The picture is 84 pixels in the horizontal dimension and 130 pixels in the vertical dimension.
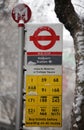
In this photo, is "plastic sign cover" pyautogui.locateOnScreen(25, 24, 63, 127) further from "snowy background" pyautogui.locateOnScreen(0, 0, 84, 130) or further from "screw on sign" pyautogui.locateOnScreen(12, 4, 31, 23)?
"snowy background" pyautogui.locateOnScreen(0, 0, 84, 130)

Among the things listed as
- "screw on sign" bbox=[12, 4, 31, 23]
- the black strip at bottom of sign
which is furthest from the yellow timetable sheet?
"screw on sign" bbox=[12, 4, 31, 23]

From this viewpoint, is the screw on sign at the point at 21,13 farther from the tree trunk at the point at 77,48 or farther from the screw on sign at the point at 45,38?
the tree trunk at the point at 77,48

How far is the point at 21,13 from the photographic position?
714cm

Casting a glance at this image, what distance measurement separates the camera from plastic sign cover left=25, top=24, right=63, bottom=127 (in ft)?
23.0

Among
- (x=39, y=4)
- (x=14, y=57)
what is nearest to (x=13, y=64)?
(x=14, y=57)

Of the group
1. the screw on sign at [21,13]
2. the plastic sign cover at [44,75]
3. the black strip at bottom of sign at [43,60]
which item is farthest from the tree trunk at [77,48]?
the screw on sign at [21,13]

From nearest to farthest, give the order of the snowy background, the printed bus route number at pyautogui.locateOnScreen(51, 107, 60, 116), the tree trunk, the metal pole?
the metal pole, the printed bus route number at pyautogui.locateOnScreen(51, 107, 60, 116), the tree trunk, the snowy background

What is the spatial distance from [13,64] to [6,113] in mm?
3244

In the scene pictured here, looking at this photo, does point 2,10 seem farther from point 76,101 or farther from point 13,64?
point 76,101

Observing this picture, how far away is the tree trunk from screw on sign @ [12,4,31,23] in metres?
0.99

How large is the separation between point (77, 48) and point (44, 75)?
2.99 feet

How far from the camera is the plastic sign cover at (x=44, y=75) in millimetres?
7012

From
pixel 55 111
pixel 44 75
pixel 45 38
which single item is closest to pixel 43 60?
pixel 44 75

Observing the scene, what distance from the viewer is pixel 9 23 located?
22281 mm
